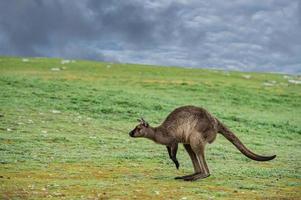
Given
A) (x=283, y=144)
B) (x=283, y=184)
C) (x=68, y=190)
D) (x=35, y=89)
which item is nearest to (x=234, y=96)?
(x=35, y=89)

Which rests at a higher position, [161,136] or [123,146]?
[161,136]

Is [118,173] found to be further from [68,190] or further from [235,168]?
[235,168]

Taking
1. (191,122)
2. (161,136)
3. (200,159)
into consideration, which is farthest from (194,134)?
(161,136)

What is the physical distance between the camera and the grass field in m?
13.1

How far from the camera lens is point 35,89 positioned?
132 feet

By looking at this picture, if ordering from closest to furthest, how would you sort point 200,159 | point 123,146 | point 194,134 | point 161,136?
1. point 194,134
2. point 200,159
3. point 161,136
4. point 123,146

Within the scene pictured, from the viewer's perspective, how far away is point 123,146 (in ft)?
70.3

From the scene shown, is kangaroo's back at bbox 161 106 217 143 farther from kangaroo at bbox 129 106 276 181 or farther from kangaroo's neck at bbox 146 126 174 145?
kangaroo's neck at bbox 146 126 174 145

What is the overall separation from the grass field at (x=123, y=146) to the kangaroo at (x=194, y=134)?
574 mm

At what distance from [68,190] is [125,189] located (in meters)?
1.32

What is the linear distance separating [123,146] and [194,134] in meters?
8.24

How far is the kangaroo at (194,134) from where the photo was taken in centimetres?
1355

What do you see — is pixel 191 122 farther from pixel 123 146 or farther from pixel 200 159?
pixel 123 146

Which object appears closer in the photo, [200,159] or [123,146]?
[200,159]
